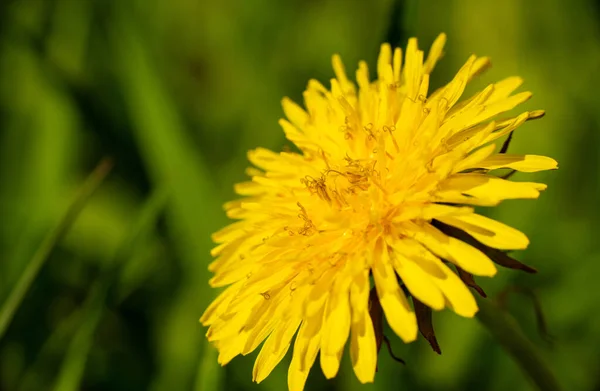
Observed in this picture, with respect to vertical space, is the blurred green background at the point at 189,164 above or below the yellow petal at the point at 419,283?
above

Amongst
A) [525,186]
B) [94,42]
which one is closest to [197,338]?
[525,186]

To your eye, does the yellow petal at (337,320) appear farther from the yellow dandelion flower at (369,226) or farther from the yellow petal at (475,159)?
the yellow petal at (475,159)

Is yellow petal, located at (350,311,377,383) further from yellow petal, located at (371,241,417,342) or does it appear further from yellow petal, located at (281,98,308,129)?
yellow petal, located at (281,98,308,129)

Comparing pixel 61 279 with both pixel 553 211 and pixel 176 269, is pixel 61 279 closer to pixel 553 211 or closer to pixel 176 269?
pixel 176 269

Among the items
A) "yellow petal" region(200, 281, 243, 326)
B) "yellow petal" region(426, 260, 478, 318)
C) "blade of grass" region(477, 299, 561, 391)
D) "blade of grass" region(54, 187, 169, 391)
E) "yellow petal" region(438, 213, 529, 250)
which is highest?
"blade of grass" region(54, 187, 169, 391)

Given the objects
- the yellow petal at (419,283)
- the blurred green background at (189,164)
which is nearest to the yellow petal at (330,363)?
the yellow petal at (419,283)

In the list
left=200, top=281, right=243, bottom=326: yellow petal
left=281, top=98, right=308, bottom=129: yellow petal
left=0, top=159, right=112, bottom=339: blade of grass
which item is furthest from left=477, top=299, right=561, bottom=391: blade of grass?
left=0, top=159, right=112, bottom=339: blade of grass
